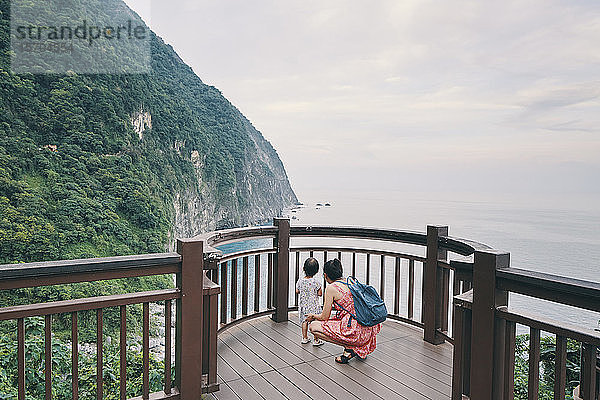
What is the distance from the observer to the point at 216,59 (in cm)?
5566

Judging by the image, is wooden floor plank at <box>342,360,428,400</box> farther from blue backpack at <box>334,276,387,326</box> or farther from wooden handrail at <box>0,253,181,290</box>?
wooden handrail at <box>0,253,181,290</box>

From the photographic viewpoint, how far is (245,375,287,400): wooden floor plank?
272 centimetres

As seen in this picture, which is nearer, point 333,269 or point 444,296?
point 333,269

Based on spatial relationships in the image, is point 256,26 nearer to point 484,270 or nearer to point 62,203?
point 62,203

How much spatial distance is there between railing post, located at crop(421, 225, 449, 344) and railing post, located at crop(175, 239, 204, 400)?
207 cm

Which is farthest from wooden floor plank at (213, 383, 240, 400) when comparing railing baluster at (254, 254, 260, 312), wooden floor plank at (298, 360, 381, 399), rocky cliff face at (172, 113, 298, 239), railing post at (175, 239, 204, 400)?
rocky cliff face at (172, 113, 298, 239)

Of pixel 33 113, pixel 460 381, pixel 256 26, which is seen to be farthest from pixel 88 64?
pixel 460 381

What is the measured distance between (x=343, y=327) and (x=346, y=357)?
0.22 m

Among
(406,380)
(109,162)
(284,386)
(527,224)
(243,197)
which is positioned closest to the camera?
(284,386)

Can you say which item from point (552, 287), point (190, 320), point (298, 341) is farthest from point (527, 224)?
point (190, 320)

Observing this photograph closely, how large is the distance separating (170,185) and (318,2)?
30.4m

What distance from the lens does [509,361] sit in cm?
200

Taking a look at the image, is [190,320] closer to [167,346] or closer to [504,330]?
[167,346]

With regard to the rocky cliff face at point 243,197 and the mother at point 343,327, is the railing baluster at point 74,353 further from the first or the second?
the rocky cliff face at point 243,197
